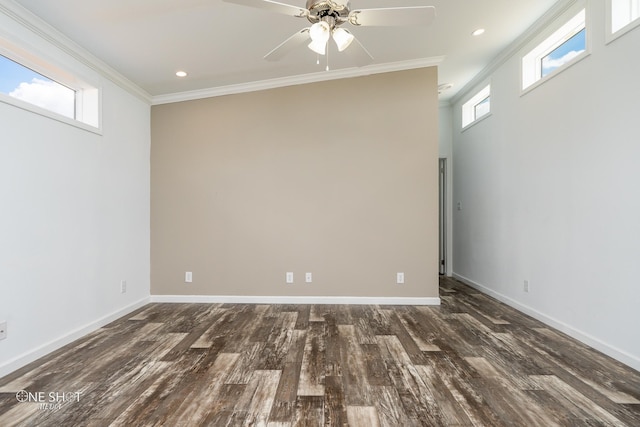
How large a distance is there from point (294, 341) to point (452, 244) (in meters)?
3.81

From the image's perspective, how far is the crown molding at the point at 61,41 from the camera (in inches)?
86.8

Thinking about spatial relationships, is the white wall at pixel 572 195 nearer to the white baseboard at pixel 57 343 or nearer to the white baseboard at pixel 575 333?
the white baseboard at pixel 575 333

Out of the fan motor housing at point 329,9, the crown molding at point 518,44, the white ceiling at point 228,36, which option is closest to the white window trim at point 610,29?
the crown molding at point 518,44

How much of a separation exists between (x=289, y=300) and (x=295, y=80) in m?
2.81

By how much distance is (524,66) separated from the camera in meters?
3.45

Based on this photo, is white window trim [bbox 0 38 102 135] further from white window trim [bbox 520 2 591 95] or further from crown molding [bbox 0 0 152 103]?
white window trim [bbox 520 2 591 95]

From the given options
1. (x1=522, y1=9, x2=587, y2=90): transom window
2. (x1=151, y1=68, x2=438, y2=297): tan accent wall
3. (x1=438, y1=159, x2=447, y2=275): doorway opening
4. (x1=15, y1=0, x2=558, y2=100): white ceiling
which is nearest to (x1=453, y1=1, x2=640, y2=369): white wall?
(x1=522, y1=9, x2=587, y2=90): transom window

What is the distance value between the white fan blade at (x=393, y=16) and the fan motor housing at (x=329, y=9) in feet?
0.16

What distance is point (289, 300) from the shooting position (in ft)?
12.7

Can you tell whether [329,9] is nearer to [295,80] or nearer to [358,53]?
[358,53]

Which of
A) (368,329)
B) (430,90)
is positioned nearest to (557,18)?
(430,90)

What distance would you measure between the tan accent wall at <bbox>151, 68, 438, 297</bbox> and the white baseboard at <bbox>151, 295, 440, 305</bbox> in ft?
0.21

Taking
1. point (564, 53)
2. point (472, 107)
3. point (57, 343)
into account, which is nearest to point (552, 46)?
point (564, 53)

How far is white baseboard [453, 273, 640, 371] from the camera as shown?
2.22 metres
